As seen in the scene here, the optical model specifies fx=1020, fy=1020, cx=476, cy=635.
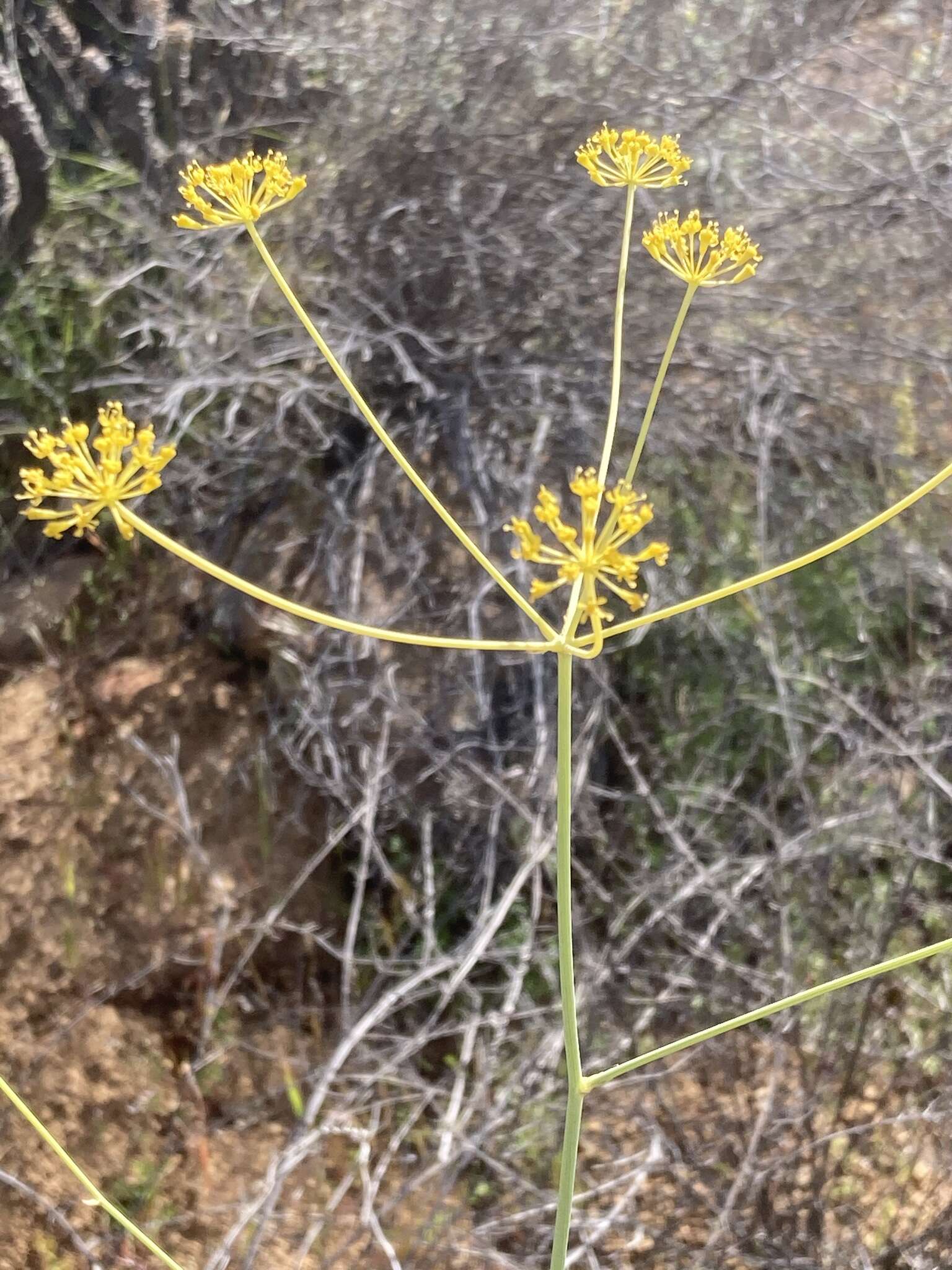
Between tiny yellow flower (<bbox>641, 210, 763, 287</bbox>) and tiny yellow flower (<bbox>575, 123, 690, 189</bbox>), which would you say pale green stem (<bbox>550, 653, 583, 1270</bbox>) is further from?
tiny yellow flower (<bbox>575, 123, 690, 189</bbox>)

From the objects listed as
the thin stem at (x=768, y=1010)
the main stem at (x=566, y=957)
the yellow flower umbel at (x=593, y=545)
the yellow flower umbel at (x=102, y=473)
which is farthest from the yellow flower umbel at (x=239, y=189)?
the thin stem at (x=768, y=1010)

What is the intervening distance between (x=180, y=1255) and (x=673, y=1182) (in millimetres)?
984

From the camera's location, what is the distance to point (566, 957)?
0.82 metres

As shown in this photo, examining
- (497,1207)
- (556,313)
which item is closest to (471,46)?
(556,313)

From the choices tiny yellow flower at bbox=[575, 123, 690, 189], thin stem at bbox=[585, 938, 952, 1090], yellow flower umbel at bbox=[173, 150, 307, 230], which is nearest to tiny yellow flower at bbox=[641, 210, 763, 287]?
tiny yellow flower at bbox=[575, 123, 690, 189]

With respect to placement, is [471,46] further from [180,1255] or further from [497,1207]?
[180,1255]

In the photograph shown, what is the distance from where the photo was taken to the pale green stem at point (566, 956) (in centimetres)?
78

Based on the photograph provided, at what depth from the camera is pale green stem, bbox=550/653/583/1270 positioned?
777 mm

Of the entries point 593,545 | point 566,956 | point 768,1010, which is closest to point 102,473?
point 593,545

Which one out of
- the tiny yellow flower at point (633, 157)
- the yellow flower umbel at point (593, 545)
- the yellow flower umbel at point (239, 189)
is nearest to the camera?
the yellow flower umbel at point (593, 545)

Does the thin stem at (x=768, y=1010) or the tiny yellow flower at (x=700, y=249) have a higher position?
the tiny yellow flower at (x=700, y=249)

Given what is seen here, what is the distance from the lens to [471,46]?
2.12 m

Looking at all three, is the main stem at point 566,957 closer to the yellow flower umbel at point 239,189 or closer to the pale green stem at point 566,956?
the pale green stem at point 566,956

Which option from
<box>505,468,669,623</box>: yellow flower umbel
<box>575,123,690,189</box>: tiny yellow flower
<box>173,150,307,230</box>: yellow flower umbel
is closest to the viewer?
<box>505,468,669,623</box>: yellow flower umbel
